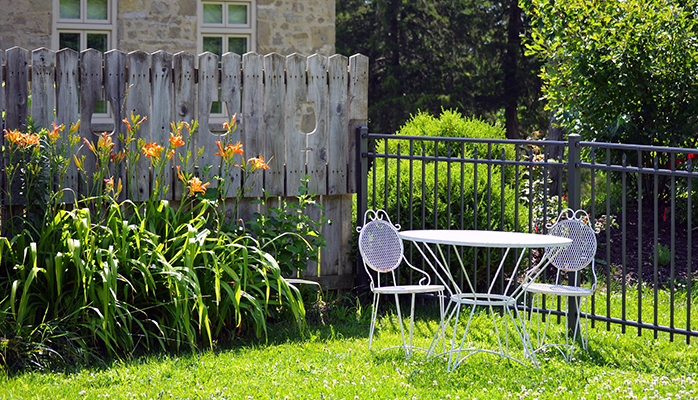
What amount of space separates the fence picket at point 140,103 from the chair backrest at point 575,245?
2702mm

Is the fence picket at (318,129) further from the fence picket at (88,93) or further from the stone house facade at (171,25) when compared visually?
the stone house facade at (171,25)

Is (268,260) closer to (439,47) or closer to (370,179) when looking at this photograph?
(370,179)

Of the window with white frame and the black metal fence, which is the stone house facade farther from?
the black metal fence

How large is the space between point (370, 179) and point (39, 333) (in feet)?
10.0

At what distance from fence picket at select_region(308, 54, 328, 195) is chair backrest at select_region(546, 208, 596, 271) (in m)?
1.75

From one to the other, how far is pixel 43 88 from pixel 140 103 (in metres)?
0.60

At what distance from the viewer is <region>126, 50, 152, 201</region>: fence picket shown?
4.71 meters

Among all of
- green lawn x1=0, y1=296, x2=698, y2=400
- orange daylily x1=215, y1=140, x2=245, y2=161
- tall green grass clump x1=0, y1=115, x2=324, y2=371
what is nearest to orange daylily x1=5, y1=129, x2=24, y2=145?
tall green grass clump x1=0, y1=115, x2=324, y2=371

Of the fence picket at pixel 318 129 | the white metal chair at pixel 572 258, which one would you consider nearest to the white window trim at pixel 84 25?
the fence picket at pixel 318 129

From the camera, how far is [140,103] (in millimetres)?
4754

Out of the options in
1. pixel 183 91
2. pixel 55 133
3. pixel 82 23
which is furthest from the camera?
pixel 82 23

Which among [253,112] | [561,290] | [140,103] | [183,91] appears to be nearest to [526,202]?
[561,290]

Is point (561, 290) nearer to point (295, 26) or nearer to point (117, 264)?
point (117, 264)

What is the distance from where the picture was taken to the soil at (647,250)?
632 cm
